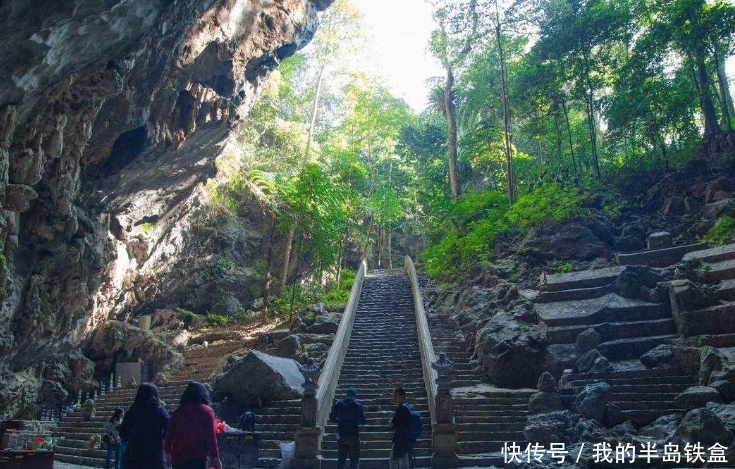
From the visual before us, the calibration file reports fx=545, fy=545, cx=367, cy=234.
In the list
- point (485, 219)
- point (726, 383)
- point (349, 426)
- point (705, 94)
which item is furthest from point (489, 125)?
point (349, 426)

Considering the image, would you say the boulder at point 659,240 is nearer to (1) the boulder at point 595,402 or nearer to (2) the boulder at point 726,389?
(2) the boulder at point 726,389

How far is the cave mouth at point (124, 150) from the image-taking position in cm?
1450

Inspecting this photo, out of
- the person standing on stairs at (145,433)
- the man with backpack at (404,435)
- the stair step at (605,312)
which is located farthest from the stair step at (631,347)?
the person standing on stairs at (145,433)

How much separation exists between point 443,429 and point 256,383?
15.1 feet

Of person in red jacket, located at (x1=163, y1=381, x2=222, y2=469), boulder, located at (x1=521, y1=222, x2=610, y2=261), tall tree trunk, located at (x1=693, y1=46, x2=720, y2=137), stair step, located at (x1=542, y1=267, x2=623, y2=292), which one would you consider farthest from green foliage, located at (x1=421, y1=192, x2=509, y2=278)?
person in red jacket, located at (x1=163, y1=381, x2=222, y2=469)

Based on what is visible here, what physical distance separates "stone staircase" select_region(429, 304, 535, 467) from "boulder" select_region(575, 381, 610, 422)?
107 cm

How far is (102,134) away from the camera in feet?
44.0

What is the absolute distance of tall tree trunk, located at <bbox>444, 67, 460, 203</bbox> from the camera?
88.8ft

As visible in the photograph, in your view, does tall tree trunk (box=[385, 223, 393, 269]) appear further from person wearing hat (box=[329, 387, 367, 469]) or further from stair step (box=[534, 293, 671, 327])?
person wearing hat (box=[329, 387, 367, 469])

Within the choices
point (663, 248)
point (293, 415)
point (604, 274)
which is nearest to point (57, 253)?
point (293, 415)

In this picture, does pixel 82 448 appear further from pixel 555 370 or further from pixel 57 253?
pixel 555 370

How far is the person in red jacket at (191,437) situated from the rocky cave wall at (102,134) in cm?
697

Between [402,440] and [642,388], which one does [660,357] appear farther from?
[402,440]

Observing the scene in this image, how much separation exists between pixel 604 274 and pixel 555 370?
4.51 m
